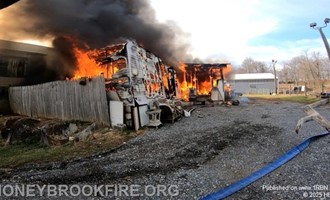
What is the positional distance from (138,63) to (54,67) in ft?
21.1

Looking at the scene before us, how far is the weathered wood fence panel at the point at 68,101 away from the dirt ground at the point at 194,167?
2919 millimetres

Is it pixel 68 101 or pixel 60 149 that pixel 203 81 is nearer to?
pixel 68 101

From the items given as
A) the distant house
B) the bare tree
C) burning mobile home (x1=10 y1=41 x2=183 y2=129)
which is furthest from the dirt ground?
the bare tree

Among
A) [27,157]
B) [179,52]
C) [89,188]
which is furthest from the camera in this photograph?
[179,52]

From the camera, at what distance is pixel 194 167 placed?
694 centimetres

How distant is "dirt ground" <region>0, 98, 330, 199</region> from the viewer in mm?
5516

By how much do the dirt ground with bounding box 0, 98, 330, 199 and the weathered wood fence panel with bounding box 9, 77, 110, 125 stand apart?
2.92 meters

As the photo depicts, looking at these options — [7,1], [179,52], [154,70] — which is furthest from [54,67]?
[179,52]

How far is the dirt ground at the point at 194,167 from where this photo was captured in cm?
552

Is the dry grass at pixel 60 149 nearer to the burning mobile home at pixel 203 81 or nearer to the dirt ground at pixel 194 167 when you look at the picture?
the dirt ground at pixel 194 167

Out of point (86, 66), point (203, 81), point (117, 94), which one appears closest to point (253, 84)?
point (203, 81)

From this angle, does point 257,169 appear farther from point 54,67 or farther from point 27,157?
point 54,67

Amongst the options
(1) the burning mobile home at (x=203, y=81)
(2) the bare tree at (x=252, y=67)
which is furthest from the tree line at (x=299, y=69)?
(1) the burning mobile home at (x=203, y=81)

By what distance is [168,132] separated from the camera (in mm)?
11672
